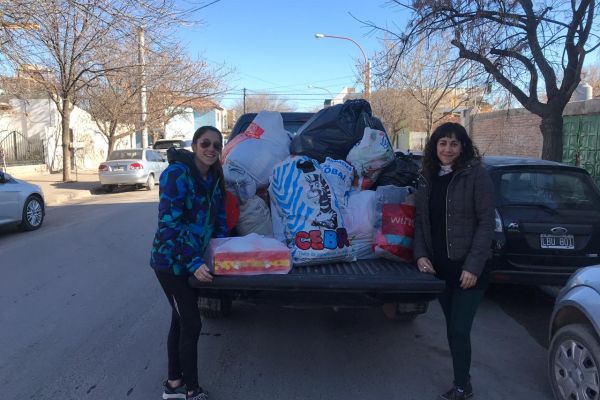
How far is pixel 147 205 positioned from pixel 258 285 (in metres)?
11.7

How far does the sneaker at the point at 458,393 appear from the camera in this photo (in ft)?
10.9

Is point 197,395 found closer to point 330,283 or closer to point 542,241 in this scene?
point 330,283

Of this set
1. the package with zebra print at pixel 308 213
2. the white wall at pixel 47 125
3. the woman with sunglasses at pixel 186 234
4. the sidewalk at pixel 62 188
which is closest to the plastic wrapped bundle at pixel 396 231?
the package with zebra print at pixel 308 213

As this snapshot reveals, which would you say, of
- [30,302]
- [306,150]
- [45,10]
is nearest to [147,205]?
[45,10]

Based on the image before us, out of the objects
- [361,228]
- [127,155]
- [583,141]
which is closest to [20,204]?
[361,228]

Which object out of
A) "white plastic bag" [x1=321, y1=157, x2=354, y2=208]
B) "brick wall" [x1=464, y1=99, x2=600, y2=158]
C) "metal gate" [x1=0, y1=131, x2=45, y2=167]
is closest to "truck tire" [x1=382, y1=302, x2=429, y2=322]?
"white plastic bag" [x1=321, y1=157, x2=354, y2=208]

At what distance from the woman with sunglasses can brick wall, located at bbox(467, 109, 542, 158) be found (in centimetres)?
1280

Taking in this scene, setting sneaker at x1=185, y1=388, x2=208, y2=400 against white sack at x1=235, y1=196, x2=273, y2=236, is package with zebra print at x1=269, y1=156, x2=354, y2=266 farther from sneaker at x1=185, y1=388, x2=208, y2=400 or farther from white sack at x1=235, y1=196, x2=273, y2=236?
sneaker at x1=185, y1=388, x2=208, y2=400

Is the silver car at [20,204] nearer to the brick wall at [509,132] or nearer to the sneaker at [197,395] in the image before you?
the sneaker at [197,395]

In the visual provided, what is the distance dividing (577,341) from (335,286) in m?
1.52

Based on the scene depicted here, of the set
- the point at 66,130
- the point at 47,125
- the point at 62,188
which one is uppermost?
the point at 47,125

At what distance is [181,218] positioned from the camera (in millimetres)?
3012

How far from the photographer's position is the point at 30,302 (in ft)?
17.8

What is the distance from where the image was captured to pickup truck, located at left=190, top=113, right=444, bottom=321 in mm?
3033
